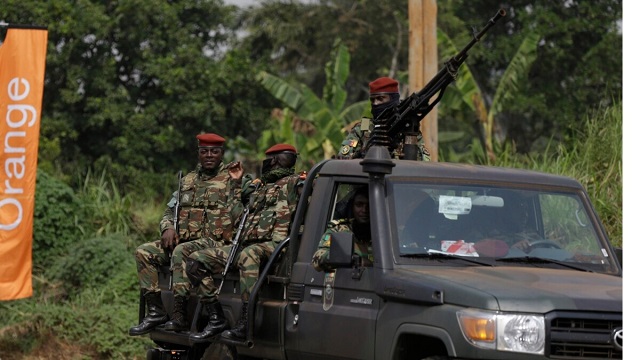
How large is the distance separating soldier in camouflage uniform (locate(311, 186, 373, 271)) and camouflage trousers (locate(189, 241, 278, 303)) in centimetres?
84

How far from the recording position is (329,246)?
765 centimetres

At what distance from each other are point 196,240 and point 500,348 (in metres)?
4.31

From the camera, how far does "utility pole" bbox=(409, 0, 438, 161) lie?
1662cm

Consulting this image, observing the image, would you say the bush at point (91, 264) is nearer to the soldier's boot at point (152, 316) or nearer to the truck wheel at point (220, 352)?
the soldier's boot at point (152, 316)

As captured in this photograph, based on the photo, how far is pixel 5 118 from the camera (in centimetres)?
1559

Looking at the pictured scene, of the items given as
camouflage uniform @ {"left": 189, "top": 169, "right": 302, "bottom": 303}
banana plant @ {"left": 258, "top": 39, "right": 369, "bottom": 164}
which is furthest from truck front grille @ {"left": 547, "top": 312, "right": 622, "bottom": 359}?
banana plant @ {"left": 258, "top": 39, "right": 369, "bottom": 164}

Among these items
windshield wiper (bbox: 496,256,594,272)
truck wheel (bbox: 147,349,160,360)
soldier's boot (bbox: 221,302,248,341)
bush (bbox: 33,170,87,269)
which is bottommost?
truck wheel (bbox: 147,349,160,360)

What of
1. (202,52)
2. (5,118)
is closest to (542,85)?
(202,52)

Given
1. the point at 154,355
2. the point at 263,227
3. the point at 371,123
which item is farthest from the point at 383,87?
the point at 154,355

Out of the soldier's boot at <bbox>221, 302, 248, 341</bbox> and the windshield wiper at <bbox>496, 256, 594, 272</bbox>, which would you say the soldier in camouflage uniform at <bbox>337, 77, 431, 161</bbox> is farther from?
the windshield wiper at <bbox>496, 256, 594, 272</bbox>

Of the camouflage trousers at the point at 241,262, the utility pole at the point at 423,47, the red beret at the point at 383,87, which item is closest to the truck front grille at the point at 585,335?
the camouflage trousers at the point at 241,262

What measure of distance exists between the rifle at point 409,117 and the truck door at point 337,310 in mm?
1230
